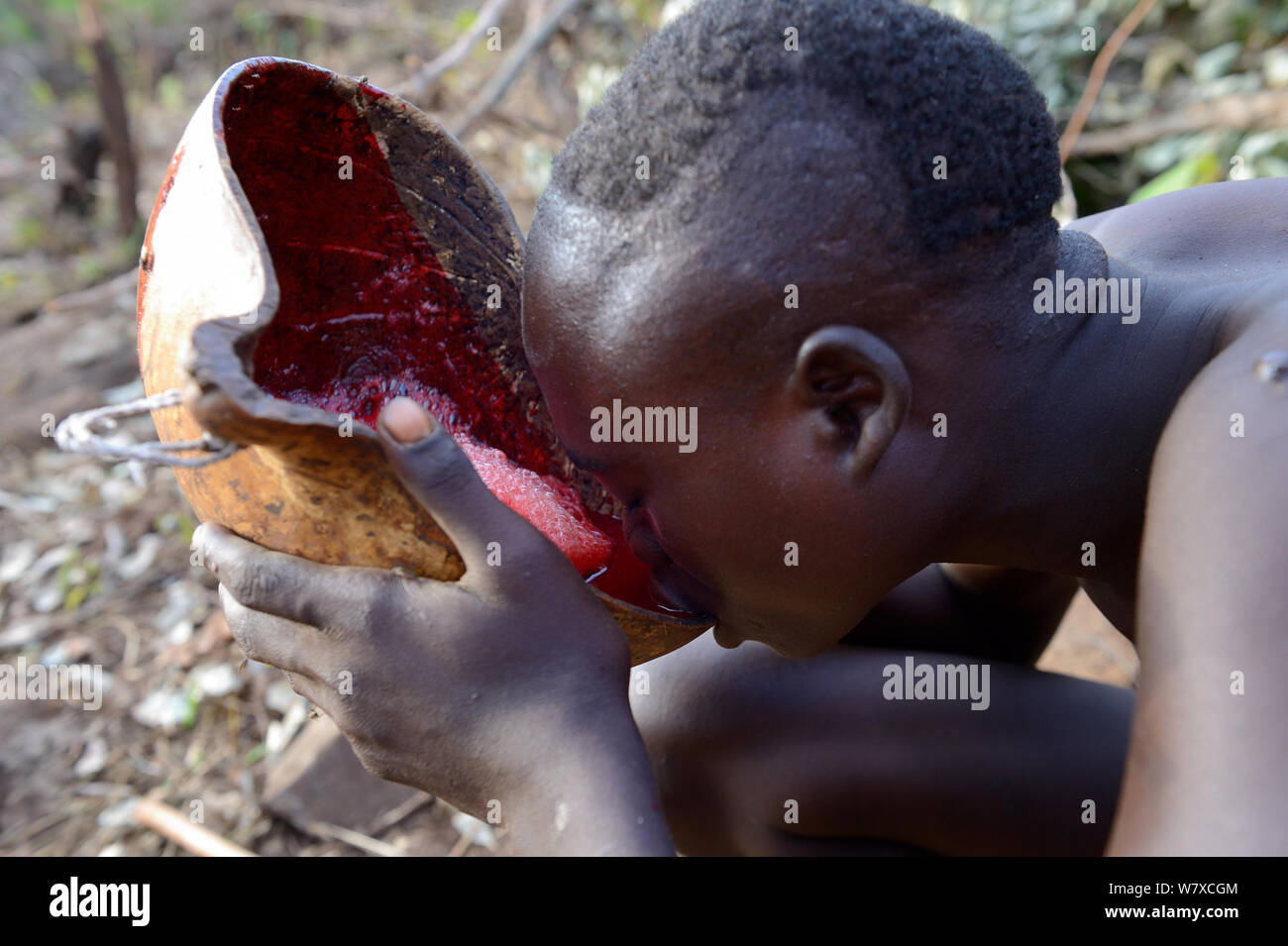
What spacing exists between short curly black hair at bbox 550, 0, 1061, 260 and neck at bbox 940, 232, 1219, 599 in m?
0.12

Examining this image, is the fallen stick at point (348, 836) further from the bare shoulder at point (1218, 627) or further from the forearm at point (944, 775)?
the bare shoulder at point (1218, 627)

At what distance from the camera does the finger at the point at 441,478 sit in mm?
1019

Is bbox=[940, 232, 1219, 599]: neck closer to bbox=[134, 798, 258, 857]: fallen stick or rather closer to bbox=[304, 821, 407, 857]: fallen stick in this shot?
bbox=[304, 821, 407, 857]: fallen stick

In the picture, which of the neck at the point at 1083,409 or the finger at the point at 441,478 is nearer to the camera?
the finger at the point at 441,478

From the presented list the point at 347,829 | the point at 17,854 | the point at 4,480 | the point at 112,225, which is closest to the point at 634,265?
the point at 347,829

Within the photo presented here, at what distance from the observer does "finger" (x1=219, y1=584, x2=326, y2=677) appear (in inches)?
45.6

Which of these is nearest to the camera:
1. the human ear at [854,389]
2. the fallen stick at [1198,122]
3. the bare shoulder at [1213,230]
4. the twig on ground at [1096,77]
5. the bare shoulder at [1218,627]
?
the bare shoulder at [1218,627]

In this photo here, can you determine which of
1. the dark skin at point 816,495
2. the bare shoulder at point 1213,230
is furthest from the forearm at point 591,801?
the bare shoulder at point 1213,230

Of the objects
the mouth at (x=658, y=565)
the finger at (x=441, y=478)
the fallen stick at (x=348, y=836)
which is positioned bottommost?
the fallen stick at (x=348, y=836)

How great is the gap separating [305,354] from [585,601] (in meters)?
0.79

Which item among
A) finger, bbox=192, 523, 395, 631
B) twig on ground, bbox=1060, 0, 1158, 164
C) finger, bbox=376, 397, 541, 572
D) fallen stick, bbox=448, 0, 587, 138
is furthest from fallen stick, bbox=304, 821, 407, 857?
twig on ground, bbox=1060, 0, 1158, 164

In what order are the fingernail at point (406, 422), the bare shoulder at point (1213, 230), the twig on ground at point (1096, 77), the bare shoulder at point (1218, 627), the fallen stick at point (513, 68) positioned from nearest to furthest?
the bare shoulder at point (1218, 627), the fingernail at point (406, 422), the bare shoulder at point (1213, 230), the fallen stick at point (513, 68), the twig on ground at point (1096, 77)

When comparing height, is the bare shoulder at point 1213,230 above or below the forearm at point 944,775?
above

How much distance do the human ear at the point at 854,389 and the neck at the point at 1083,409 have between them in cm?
12
